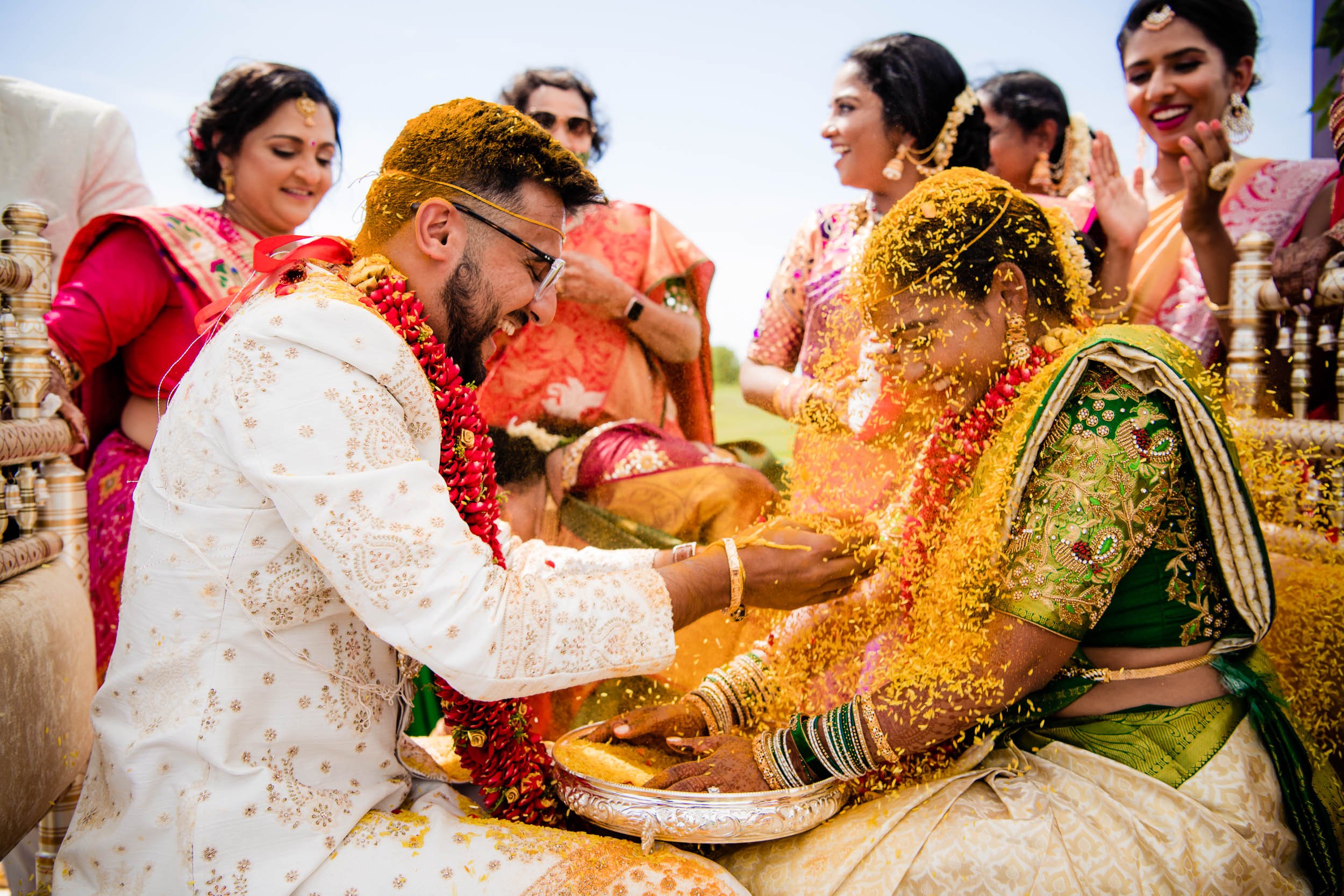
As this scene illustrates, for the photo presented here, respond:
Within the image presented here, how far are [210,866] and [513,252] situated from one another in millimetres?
1311

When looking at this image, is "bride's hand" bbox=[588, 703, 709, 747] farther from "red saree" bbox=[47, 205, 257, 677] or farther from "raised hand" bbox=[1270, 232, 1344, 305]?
"raised hand" bbox=[1270, 232, 1344, 305]

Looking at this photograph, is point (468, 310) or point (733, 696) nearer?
point (468, 310)

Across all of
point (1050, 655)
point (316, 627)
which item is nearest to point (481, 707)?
point (316, 627)

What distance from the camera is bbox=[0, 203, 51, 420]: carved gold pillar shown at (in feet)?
A: 8.38

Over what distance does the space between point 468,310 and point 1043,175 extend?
175 inches

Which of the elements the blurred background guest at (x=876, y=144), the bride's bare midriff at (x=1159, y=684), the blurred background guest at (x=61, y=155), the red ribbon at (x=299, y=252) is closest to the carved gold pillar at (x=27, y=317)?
the red ribbon at (x=299, y=252)

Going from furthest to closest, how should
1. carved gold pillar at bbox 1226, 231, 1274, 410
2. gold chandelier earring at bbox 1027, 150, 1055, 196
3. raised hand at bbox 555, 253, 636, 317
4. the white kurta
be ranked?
gold chandelier earring at bbox 1027, 150, 1055, 196
raised hand at bbox 555, 253, 636, 317
carved gold pillar at bbox 1226, 231, 1274, 410
the white kurta

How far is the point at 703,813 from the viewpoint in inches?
70.3

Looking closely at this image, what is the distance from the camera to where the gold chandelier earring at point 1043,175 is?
531 cm

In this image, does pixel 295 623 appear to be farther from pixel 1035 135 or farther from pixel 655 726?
pixel 1035 135

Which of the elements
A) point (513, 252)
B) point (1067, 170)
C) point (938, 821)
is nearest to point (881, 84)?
point (1067, 170)

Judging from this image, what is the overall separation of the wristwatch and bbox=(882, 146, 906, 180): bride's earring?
1.17 m

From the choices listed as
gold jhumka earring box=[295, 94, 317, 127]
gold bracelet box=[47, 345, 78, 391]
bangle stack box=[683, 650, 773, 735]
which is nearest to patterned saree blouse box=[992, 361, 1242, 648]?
bangle stack box=[683, 650, 773, 735]

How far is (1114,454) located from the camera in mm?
1842
